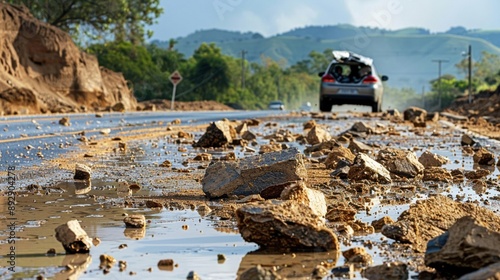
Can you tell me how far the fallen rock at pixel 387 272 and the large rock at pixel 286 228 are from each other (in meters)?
0.73

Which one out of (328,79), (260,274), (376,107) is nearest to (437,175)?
(260,274)

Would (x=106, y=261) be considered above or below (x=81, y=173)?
above

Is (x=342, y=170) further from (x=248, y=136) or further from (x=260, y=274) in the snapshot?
(x=248, y=136)

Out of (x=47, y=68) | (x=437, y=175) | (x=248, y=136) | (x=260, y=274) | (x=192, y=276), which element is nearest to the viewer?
(x=260, y=274)

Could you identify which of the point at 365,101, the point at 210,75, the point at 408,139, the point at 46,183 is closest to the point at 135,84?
the point at 210,75

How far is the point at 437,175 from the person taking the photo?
36.8 ft

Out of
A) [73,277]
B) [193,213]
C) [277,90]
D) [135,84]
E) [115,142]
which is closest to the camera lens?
[73,277]

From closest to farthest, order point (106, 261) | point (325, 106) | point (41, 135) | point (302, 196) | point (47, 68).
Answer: point (106, 261) < point (302, 196) < point (41, 135) < point (325, 106) < point (47, 68)

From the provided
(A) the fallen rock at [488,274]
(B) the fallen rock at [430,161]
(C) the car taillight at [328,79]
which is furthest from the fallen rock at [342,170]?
(C) the car taillight at [328,79]

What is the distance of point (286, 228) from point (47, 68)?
44.1 meters

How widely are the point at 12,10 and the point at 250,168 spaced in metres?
39.8

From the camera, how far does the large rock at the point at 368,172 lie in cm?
1080

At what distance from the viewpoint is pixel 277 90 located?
138500mm

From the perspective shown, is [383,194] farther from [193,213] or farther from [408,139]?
[408,139]
